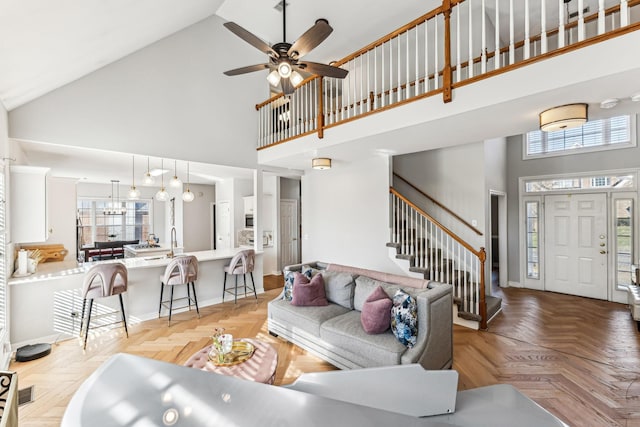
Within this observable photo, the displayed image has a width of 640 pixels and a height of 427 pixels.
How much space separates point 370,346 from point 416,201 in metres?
3.79

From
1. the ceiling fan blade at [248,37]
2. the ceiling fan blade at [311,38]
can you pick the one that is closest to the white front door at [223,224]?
the ceiling fan blade at [248,37]

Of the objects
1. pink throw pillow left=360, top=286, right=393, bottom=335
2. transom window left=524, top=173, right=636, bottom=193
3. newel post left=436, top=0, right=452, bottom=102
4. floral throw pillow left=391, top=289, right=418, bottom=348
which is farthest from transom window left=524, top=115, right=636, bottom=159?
pink throw pillow left=360, top=286, right=393, bottom=335

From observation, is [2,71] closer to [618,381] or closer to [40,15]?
[40,15]

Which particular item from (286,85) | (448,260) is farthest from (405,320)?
(286,85)

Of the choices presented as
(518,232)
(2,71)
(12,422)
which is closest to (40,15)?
(2,71)

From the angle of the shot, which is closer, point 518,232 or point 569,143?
point 569,143

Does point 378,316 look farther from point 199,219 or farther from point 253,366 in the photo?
point 199,219

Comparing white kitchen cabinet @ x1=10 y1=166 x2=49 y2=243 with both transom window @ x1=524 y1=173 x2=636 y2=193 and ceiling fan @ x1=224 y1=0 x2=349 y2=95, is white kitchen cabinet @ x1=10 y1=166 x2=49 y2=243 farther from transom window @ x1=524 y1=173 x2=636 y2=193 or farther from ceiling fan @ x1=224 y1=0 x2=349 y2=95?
transom window @ x1=524 y1=173 x2=636 y2=193

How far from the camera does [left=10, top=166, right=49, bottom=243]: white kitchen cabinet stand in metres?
3.22

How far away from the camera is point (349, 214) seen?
221 inches

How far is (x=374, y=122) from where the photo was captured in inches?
142

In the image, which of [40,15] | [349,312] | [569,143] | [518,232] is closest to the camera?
[40,15]

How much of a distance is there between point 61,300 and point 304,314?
10.2 ft

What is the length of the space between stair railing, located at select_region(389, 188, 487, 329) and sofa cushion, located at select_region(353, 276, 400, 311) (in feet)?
4.39
